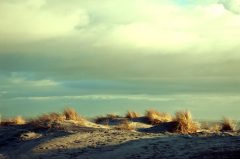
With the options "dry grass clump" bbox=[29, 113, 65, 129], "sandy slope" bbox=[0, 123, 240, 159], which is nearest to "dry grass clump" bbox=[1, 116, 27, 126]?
"dry grass clump" bbox=[29, 113, 65, 129]

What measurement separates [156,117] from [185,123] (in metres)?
6.70

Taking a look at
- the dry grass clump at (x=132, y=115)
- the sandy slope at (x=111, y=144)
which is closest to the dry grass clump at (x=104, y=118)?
the dry grass clump at (x=132, y=115)

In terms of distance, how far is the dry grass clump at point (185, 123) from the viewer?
24964mm

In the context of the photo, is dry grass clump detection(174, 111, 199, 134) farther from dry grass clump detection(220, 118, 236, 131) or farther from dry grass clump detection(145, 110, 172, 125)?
dry grass clump detection(145, 110, 172, 125)

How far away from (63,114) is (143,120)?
449 cm

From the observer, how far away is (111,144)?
2016 centimetres

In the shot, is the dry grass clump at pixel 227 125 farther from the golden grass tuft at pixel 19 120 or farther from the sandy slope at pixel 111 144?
the golden grass tuft at pixel 19 120

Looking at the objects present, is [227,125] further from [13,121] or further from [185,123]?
[13,121]

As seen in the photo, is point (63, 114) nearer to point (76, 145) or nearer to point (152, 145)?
point (76, 145)

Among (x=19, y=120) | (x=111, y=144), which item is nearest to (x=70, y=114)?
(x=19, y=120)

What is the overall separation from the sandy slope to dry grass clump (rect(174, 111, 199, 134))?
3.61 metres

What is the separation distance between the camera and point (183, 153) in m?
17.0

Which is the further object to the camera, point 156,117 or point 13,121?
point 13,121

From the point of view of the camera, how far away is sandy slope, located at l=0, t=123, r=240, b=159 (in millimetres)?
17172
